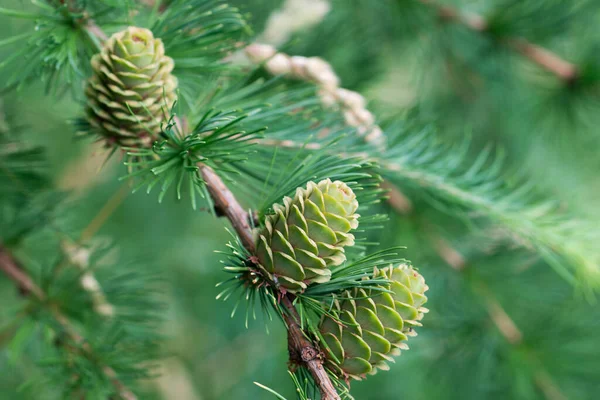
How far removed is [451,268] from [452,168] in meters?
0.31

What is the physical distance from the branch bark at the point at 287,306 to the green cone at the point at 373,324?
0.01 meters

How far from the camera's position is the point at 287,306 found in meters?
0.38

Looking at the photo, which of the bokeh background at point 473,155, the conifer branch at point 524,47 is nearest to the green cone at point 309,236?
the bokeh background at point 473,155

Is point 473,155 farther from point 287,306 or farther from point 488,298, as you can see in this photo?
point 287,306

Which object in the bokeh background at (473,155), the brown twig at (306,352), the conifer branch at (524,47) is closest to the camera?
the brown twig at (306,352)

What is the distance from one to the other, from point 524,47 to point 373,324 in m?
0.71

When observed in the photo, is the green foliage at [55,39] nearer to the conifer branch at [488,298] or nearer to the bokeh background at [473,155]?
the bokeh background at [473,155]

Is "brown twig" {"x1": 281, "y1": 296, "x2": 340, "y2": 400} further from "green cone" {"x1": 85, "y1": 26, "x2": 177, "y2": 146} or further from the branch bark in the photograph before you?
"green cone" {"x1": 85, "y1": 26, "x2": 177, "y2": 146}

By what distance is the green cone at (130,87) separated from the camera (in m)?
0.40

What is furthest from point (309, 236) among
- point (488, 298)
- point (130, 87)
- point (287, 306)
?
point (488, 298)

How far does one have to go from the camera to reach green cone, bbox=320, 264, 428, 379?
1.20 ft

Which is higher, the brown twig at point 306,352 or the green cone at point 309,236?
the green cone at point 309,236

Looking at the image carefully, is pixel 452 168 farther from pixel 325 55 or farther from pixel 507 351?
pixel 507 351

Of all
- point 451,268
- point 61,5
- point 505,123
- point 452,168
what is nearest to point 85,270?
point 61,5
